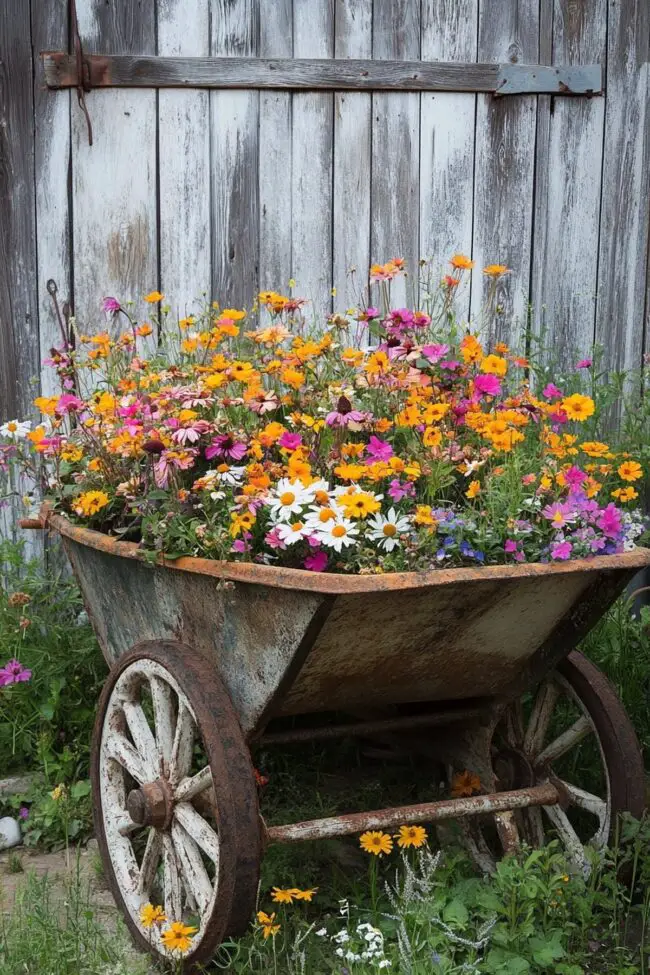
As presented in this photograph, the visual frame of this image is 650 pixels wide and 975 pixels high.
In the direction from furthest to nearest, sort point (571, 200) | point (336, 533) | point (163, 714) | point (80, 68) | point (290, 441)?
1. point (571, 200)
2. point (80, 68)
3. point (163, 714)
4. point (290, 441)
5. point (336, 533)

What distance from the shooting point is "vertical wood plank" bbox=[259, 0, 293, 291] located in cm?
344

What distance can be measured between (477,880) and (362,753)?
74cm

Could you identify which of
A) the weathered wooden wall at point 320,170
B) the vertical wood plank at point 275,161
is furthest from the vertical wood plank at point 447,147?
the vertical wood plank at point 275,161

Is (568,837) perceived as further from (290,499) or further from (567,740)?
(290,499)

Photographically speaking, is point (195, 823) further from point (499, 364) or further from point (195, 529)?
point (499, 364)

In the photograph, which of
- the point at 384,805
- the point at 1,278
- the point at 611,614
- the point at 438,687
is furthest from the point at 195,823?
the point at 1,278

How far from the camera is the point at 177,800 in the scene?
2.22 meters

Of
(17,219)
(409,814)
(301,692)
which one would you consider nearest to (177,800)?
(301,692)

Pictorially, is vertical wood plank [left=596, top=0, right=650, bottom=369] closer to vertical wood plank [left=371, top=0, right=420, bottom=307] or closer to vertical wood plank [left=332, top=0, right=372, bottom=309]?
vertical wood plank [left=371, top=0, right=420, bottom=307]

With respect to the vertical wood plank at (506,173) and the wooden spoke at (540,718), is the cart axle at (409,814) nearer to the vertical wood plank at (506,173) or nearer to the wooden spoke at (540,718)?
the wooden spoke at (540,718)

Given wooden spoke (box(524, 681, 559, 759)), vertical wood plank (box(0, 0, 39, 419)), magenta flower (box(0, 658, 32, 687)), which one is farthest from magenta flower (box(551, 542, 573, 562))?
vertical wood plank (box(0, 0, 39, 419))

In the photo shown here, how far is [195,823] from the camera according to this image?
7.09 ft

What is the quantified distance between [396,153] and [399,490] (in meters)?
1.84

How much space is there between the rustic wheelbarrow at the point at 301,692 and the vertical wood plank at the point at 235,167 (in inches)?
49.7
